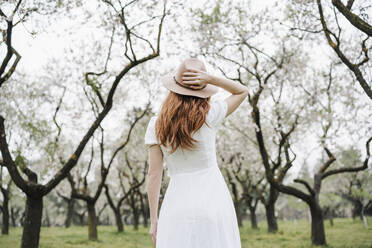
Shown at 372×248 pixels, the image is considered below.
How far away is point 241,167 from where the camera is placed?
24.8m

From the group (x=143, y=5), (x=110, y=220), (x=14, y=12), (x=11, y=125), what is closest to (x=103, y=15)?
(x=143, y=5)

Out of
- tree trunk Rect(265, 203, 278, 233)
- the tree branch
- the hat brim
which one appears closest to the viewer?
the hat brim

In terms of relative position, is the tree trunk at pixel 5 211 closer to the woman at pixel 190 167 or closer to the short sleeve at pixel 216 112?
the woman at pixel 190 167

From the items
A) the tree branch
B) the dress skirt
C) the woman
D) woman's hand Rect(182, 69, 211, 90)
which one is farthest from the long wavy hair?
the tree branch

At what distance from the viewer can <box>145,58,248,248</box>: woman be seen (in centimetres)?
241

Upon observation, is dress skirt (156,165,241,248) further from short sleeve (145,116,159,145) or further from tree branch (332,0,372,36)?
tree branch (332,0,372,36)

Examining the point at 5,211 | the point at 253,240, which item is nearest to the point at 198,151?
the point at 253,240

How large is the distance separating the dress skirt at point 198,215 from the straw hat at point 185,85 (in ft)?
1.90

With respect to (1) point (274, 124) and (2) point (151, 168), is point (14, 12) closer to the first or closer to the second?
(2) point (151, 168)

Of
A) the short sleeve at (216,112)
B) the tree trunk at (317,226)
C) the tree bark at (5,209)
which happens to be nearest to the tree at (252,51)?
the tree trunk at (317,226)

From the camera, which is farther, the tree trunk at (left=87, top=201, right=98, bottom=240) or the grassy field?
the tree trunk at (left=87, top=201, right=98, bottom=240)

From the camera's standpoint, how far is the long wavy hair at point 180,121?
8.04ft

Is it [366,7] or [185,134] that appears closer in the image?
[185,134]

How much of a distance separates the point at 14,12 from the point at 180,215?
22.9 feet
